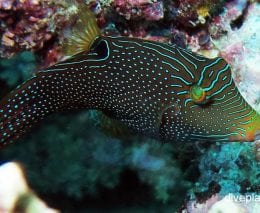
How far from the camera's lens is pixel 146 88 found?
330 cm

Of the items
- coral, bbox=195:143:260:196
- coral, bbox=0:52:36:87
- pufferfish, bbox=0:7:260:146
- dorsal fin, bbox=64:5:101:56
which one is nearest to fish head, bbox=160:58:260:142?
pufferfish, bbox=0:7:260:146

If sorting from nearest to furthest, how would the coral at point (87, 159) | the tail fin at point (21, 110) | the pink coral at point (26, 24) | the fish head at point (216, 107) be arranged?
the fish head at point (216, 107)
the tail fin at point (21, 110)
the pink coral at point (26, 24)
the coral at point (87, 159)

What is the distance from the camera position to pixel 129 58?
3.25 m

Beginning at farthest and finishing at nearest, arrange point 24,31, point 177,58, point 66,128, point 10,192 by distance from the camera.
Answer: point 66,128 < point 24,31 < point 10,192 < point 177,58

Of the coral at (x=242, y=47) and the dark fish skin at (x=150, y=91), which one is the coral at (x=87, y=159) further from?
the dark fish skin at (x=150, y=91)

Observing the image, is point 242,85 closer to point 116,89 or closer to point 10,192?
point 116,89

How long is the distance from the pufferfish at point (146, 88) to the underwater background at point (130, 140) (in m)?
0.40

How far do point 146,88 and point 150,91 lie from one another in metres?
0.05

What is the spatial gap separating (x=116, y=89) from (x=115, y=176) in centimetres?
239

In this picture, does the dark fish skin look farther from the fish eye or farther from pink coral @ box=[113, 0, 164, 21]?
pink coral @ box=[113, 0, 164, 21]

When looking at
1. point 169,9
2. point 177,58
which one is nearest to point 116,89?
point 177,58

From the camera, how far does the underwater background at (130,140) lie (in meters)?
4.03

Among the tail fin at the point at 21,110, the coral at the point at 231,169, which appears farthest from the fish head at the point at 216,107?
the tail fin at the point at 21,110

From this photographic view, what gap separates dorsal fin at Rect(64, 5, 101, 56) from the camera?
10.7 ft
